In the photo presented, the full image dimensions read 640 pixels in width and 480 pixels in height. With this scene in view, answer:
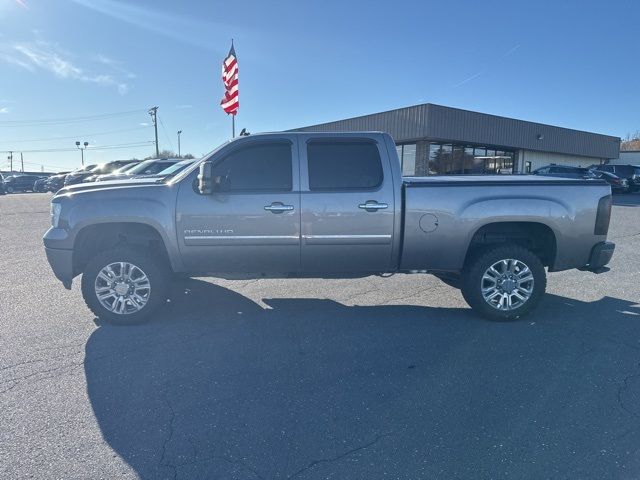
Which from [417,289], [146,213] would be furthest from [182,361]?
[417,289]

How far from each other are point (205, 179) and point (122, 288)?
5.03ft

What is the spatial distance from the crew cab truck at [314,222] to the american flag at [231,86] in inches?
385

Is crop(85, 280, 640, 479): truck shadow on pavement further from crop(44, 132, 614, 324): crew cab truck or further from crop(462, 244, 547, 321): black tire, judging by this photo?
crop(44, 132, 614, 324): crew cab truck

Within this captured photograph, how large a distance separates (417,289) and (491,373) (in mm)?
2479

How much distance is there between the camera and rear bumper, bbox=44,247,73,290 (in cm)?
450

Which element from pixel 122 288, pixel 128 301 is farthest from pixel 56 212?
pixel 128 301

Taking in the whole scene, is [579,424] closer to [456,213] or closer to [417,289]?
[456,213]

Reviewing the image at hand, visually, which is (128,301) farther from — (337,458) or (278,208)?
(337,458)

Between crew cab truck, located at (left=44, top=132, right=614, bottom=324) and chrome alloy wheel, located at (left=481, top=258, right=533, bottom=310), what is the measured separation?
0.04 feet

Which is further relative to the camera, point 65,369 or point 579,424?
point 65,369

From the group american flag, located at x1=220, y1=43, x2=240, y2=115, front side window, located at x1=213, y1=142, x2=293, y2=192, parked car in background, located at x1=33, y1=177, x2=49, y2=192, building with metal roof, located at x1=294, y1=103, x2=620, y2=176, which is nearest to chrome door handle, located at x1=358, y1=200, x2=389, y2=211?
front side window, located at x1=213, y1=142, x2=293, y2=192

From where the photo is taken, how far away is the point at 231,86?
13.9m

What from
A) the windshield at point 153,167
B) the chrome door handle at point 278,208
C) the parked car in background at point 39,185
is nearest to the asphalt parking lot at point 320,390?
the chrome door handle at point 278,208

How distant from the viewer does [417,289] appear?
595cm
